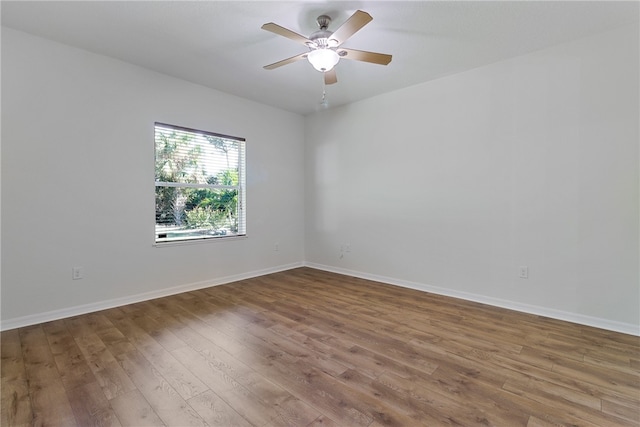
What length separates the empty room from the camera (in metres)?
1.78

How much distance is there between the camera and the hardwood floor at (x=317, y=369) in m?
1.55

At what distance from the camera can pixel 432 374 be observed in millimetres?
1901

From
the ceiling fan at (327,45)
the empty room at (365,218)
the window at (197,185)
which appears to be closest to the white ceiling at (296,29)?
the empty room at (365,218)

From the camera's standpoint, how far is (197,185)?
387cm

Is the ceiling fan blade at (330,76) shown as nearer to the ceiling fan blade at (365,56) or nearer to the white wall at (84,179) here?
the ceiling fan blade at (365,56)

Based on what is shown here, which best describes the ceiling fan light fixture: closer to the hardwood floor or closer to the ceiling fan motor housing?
the ceiling fan motor housing

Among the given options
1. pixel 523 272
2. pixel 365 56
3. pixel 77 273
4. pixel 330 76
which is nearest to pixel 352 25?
pixel 365 56

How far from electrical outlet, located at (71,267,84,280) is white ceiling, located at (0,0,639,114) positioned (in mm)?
2211

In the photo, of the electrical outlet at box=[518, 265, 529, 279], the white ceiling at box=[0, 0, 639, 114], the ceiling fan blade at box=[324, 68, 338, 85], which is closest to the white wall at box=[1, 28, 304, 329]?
the white ceiling at box=[0, 0, 639, 114]

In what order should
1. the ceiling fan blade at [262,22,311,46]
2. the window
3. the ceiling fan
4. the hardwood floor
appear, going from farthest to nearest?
the window < the ceiling fan < the ceiling fan blade at [262,22,311,46] < the hardwood floor

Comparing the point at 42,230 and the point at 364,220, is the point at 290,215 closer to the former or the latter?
the point at 364,220

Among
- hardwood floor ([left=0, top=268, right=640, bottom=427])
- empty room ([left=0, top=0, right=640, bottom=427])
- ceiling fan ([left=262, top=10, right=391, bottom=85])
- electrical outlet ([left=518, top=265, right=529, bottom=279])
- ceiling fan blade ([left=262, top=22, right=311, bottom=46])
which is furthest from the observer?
electrical outlet ([left=518, top=265, right=529, bottom=279])

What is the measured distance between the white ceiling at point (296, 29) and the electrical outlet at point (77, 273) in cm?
221

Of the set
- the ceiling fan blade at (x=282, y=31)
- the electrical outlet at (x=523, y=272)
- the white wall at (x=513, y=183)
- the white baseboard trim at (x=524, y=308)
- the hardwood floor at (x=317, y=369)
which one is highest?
the ceiling fan blade at (x=282, y=31)
